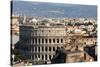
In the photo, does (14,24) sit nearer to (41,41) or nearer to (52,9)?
(41,41)

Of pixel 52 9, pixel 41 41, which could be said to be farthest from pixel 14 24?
pixel 52 9

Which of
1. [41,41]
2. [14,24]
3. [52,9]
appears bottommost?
[41,41]

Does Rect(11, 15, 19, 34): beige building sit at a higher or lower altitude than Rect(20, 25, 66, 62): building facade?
higher

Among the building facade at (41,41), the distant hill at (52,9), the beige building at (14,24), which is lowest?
Result: the building facade at (41,41)

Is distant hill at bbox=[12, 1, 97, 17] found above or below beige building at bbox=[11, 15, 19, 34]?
above

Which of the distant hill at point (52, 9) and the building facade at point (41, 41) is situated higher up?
the distant hill at point (52, 9)

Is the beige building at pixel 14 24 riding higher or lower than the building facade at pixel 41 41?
higher

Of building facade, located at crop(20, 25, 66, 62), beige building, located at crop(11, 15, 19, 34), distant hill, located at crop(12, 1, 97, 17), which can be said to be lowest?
building facade, located at crop(20, 25, 66, 62)

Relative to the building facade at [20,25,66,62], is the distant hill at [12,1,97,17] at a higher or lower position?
higher
